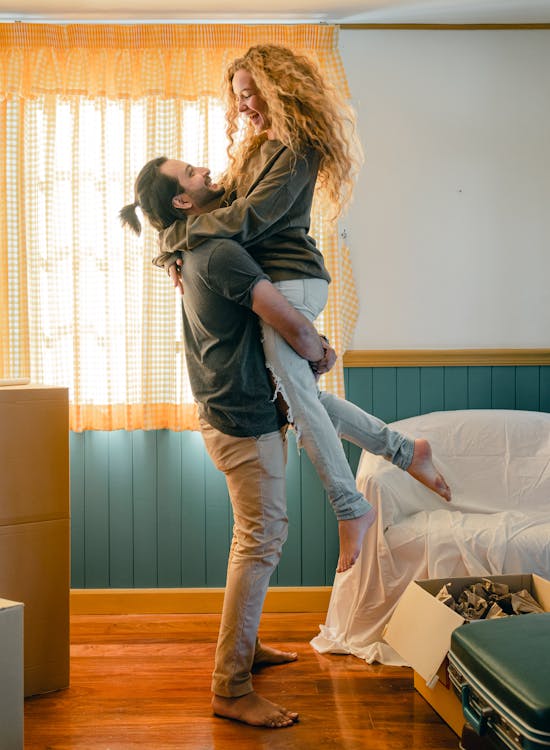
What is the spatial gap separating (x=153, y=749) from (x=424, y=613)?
0.79 metres

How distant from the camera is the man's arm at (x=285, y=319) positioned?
1.92 meters

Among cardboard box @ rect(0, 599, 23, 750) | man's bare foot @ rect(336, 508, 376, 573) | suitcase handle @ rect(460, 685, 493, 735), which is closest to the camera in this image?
suitcase handle @ rect(460, 685, 493, 735)

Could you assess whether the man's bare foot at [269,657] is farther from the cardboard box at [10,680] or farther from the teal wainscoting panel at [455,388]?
the teal wainscoting panel at [455,388]

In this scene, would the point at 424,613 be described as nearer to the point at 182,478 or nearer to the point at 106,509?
the point at 182,478

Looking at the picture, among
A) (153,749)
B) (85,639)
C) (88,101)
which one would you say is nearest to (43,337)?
(88,101)

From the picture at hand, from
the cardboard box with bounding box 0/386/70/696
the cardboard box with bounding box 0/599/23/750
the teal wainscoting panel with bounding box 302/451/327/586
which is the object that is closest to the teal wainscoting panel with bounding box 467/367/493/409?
the teal wainscoting panel with bounding box 302/451/327/586

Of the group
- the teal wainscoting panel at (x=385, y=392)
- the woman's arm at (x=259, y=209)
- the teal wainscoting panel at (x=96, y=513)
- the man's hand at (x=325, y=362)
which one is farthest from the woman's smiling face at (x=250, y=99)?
the teal wainscoting panel at (x=96, y=513)

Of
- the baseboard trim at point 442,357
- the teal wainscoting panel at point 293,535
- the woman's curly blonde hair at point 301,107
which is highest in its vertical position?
the woman's curly blonde hair at point 301,107

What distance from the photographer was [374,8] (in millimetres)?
2891

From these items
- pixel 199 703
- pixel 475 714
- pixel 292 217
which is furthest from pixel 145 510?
pixel 475 714

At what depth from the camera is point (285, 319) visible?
1.93 metres

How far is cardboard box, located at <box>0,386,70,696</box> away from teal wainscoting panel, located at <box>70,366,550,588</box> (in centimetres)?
76

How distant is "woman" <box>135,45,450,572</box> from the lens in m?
1.95

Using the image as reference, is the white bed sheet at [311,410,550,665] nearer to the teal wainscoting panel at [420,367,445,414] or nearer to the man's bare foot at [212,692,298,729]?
the teal wainscoting panel at [420,367,445,414]
